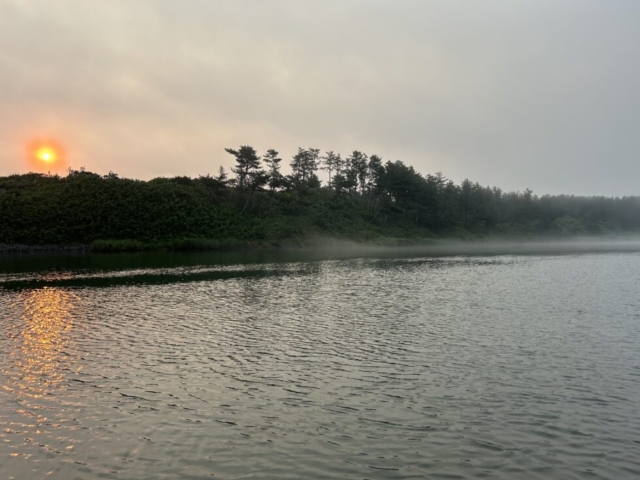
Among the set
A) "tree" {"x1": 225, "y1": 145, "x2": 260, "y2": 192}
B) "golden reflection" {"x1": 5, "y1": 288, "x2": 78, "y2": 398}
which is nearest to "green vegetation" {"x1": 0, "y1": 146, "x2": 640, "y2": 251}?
"tree" {"x1": 225, "y1": 145, "x2": 260, "y2": 192}

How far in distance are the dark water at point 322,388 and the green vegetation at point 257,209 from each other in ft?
247

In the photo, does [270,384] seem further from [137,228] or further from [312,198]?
[312,198]

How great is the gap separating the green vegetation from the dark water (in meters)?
75.2

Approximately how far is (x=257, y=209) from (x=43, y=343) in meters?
111

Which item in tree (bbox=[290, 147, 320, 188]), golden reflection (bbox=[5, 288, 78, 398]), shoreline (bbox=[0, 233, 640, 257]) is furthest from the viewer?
tree (bbox=[290, 147, 320, 188])

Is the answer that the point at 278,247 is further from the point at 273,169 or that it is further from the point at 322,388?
the point at 322,388

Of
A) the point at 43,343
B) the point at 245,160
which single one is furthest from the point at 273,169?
the point at 43,343

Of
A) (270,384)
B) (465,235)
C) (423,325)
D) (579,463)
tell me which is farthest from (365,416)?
(465,235)

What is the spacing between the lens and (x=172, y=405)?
15672 millimetres

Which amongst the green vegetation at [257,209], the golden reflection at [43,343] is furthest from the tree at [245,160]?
the golden reflection at [43,343]

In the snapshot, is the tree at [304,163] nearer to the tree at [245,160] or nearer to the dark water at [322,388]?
the tree at [245,160]

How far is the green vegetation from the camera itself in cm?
10500

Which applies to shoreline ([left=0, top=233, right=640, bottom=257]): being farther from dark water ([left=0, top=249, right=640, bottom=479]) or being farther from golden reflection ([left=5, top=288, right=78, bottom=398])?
dark water ([left=0, top=249, right=640, bottom=479])

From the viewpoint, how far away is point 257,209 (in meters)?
134
